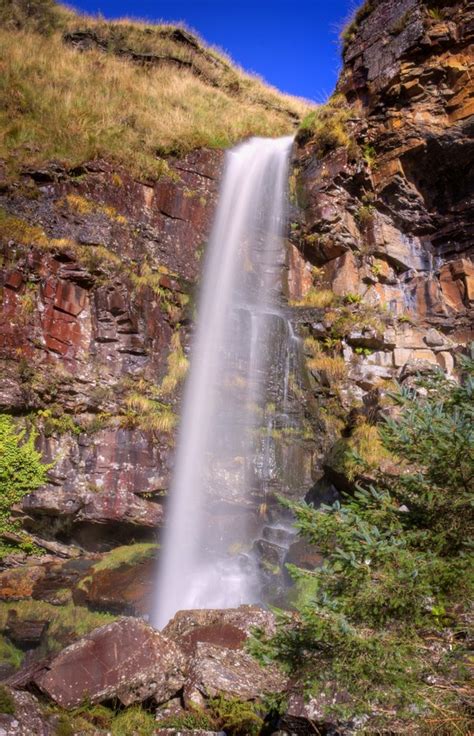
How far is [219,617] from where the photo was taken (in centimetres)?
595

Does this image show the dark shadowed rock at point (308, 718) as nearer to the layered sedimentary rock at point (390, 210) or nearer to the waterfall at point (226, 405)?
the waterfall at point (226, 405)

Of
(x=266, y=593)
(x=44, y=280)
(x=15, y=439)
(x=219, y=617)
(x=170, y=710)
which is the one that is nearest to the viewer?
(x=170, y=710)

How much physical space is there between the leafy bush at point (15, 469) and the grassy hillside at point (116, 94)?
6471 millimetres

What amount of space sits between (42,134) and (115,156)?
2056 mm

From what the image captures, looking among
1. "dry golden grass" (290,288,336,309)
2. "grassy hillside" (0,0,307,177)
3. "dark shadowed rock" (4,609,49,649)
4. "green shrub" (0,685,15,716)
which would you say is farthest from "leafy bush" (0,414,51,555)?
"dry golden grass" (290,288,336,309)

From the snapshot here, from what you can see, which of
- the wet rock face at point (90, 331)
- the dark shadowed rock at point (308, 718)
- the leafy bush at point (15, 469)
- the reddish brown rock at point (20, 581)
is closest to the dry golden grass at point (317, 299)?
the wet rock face at point (90, 331)

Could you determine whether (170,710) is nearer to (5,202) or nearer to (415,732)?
(415,732)

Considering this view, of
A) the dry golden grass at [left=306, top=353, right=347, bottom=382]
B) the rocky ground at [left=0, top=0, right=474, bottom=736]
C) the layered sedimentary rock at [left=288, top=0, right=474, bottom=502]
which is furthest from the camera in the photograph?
the layered sedimentary rock at [left=288, top=0, right=474, bottom=502]

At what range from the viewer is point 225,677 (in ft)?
15.6

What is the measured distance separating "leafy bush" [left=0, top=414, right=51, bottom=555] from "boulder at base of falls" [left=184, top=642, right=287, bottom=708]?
186 inches

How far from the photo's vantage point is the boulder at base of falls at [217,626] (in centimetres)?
Answer: 557

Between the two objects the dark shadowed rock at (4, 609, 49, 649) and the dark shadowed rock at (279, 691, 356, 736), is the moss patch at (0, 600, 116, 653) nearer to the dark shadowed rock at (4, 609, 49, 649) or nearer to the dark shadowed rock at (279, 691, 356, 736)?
the dark shadowed rock at (4, 609, 49, 649)

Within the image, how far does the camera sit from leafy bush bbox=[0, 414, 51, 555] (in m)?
8.38

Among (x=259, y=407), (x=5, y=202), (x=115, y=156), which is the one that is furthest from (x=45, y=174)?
(x=259, y=407)
